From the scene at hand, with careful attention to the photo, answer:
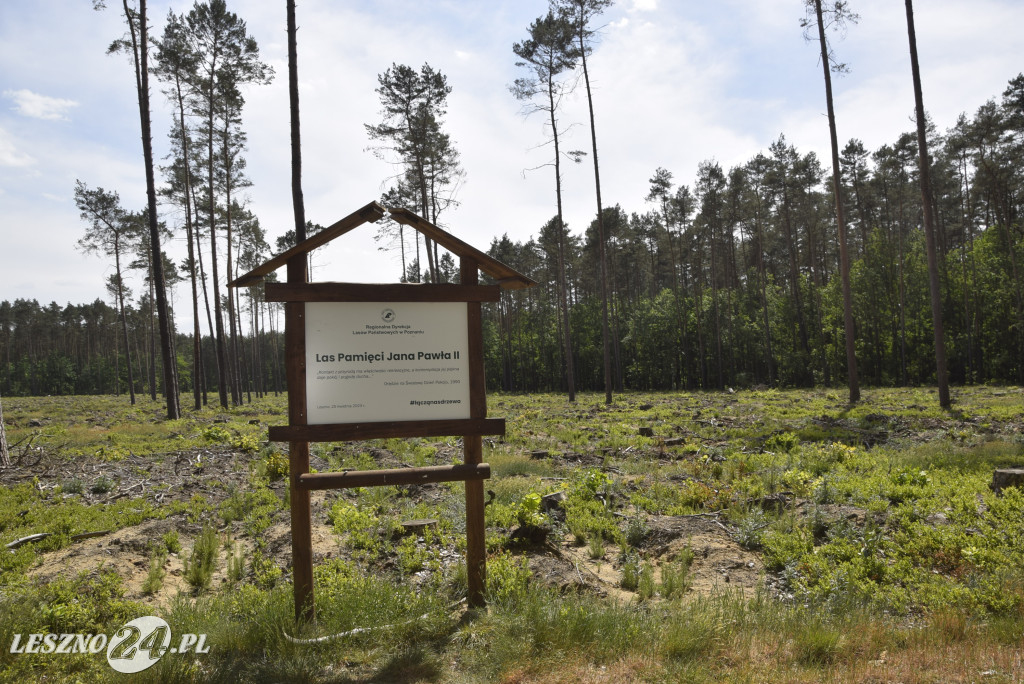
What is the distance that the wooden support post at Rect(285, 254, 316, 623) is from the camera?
14.5ft

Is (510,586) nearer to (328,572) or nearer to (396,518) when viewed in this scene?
(328,572)

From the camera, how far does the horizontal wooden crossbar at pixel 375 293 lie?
15.0 ft

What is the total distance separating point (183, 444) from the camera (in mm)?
12945

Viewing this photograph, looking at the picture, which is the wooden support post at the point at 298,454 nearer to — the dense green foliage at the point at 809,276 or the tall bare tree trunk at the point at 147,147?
the tall bare tree trunk at the point at 147,147

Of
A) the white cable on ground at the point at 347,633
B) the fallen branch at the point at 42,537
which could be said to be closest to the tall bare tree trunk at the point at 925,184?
the white cable on ground at the point at 347,633

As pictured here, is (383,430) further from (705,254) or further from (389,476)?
(705,254)

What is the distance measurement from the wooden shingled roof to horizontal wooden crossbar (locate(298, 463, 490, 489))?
5.61 ft

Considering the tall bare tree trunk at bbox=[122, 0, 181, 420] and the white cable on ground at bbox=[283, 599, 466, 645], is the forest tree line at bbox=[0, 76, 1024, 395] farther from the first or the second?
the white cable on ground at bbox=[283, 599, 466, 645]

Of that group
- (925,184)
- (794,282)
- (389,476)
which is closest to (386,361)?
(389,476)

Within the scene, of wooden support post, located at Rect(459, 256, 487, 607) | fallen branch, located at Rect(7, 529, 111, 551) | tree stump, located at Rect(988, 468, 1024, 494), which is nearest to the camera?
wooden support post, located at Rect(459, 256, 487, 607)

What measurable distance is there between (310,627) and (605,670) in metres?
2.22

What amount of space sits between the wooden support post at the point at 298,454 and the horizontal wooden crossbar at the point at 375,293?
118 millimetres

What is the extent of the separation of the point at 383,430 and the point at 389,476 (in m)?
0.38

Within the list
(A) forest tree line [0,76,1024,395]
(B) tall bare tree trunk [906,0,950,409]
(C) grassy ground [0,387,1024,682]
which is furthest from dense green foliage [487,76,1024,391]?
(C) grassy ground [0,387,1024,682]
